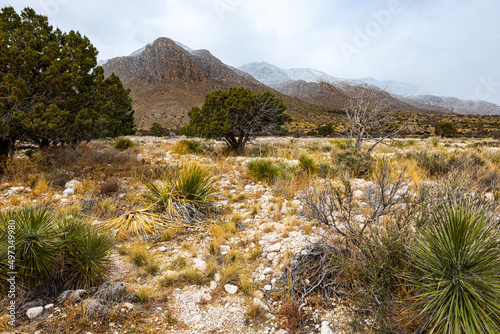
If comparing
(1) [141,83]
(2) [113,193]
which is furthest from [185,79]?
(2) [113,193]

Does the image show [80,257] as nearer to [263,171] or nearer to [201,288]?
[201,288]

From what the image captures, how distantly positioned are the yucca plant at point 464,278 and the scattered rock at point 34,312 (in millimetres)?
3102

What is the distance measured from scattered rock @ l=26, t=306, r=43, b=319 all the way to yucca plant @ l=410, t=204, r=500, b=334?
10.2 feet

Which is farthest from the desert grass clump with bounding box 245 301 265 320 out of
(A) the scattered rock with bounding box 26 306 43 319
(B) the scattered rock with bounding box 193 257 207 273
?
(A) the scattered rock with bounding box 26 306 43 319

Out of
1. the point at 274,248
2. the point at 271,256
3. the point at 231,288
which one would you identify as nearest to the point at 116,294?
the point at 231,288

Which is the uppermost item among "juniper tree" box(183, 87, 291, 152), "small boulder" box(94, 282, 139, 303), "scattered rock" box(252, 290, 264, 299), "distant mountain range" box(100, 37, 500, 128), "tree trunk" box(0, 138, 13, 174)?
"distant mountain range" box(100, 37, 500, 128)

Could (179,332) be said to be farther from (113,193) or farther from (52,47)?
(52,47)

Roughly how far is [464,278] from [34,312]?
11.4 ft

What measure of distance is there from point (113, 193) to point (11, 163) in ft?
11.0

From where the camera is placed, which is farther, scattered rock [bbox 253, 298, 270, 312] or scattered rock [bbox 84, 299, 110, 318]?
scattered rock [bbox 253, 298, 270, 312]

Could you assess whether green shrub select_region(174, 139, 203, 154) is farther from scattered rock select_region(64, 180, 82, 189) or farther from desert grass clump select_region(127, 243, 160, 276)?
desert grass clump select_region(127, 243, 160, 276)

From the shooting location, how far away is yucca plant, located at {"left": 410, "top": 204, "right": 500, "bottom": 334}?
142 cm

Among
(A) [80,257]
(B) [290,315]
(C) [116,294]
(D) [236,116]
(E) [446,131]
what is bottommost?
(B) [290,315]

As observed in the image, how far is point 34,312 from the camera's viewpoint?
194 cm
